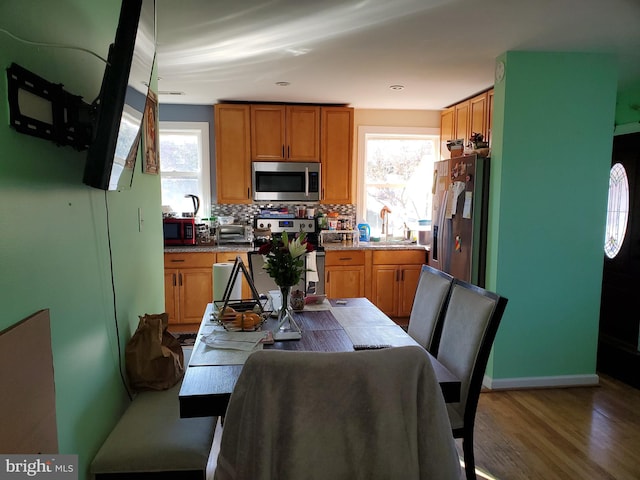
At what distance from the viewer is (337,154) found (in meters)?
4.63

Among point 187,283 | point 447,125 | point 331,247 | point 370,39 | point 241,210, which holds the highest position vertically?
point 370,39

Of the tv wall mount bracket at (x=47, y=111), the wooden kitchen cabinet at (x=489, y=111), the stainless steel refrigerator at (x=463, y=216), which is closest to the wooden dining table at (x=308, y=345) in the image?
the tv wall mount bracket at (x=47, y=111)

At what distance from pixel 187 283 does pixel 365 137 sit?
8.11 feet

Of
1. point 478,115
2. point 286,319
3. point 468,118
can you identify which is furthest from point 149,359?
point 468,118

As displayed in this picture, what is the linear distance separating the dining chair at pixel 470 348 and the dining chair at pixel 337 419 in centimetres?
70

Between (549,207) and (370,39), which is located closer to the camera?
(370,39)

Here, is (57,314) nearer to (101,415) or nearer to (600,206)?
(101,415)

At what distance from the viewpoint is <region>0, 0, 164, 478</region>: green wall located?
1.08 metres

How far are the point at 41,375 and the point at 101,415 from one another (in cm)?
64

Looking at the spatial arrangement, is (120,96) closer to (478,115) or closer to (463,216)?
(463,216)

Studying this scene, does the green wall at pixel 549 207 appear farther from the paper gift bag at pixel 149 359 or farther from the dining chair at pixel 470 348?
the paper gift bag at pixel 149 359

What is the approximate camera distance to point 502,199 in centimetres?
298

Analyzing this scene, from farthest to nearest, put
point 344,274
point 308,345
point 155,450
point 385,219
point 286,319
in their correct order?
point 385,219
point 344,274
point 286,319
point 308,345
point 155,450

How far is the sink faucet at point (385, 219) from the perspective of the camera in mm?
4949
